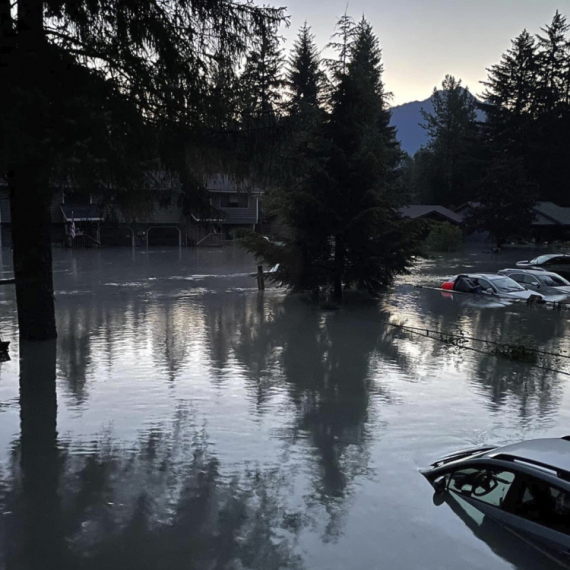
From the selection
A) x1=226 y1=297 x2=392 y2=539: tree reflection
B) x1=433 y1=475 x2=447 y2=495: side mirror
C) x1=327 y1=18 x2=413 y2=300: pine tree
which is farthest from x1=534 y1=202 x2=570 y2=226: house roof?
x1=433 y1=475 x2=447 y2=495: side mirror

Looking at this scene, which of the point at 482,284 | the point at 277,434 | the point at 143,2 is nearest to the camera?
the point at 277,434

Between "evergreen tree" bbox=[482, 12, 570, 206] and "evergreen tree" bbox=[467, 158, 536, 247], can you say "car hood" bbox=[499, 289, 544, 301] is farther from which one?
"evergreen tree" bbox=[482, 12, 570, 206]

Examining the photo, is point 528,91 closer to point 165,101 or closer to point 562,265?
point 562,265

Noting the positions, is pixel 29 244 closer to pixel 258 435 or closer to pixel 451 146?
pixel 258 435

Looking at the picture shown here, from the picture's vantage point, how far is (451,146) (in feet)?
278

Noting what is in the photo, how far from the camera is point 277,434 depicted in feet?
33.9

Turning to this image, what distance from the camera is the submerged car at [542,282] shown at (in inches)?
1009

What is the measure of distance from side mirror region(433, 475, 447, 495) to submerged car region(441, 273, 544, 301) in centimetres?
1782

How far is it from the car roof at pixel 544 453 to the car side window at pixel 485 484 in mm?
245

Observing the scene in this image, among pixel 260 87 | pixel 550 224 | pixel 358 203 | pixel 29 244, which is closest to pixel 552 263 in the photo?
pixel 358 203

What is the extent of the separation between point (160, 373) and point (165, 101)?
6449mm

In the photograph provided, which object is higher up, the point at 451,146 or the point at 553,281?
the point at 451,146

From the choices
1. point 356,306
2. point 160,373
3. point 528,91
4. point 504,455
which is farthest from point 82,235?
point 528,91

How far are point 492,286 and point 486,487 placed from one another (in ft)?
65.5
